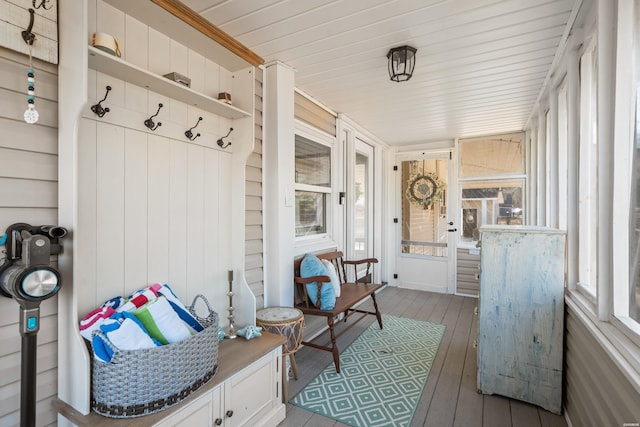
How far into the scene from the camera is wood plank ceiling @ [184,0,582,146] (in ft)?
5.80

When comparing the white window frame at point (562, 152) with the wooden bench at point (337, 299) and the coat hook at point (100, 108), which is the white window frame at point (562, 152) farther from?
the coat hook at point (100, 108)

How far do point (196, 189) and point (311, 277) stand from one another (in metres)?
1.15

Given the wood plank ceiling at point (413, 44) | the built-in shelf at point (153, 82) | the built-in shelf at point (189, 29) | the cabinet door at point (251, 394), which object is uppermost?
the wood plank ceiling at point (413, 44)

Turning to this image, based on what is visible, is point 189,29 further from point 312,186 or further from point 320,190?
point 320,190

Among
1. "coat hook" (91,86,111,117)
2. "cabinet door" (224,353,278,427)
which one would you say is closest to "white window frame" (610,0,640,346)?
"cabinet door" (224,353,278,427)

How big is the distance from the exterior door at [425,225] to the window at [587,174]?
289 centimetres

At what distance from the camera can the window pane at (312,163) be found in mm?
2957

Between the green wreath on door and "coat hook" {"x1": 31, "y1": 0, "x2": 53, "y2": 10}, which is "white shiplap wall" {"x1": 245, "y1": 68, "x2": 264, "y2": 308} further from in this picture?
the green wreath on door

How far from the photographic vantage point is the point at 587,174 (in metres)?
1.90

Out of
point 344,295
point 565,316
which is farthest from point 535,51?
point 344,295

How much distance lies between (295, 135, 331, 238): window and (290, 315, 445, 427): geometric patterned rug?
1.21 metres

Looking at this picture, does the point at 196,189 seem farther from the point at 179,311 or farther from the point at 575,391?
the point at 575,391

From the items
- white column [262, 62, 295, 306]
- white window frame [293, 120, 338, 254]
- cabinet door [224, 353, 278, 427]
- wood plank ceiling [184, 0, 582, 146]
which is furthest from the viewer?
white window frame [293, 120, 338, 254]

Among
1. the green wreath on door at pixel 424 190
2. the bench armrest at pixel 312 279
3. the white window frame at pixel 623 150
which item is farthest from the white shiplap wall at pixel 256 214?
the green wreath on door at pixel 424 190
